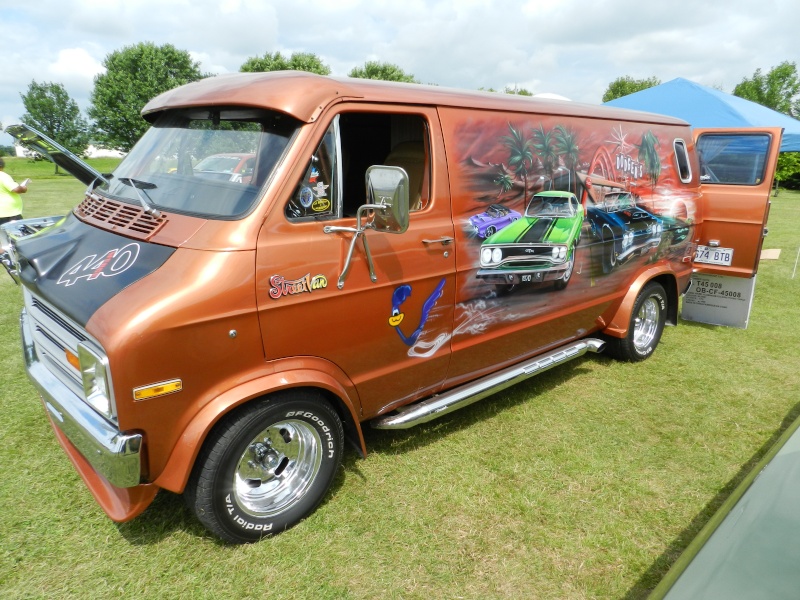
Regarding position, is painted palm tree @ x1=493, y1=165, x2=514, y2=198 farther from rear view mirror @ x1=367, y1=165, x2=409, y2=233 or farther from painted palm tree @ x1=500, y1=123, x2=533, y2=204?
rear view mirror @ x1=367, y1=165, x2=409, y2=233

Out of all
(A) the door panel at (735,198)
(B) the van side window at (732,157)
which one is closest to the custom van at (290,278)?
(A) the door panel at (735,198)

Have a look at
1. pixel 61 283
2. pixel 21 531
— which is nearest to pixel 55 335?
pixel 61 283

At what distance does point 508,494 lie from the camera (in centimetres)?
319

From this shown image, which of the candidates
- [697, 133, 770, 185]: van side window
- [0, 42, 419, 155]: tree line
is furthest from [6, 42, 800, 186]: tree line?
[697, 133, 770, 185]: van side window

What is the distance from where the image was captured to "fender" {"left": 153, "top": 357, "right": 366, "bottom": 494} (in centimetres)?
234

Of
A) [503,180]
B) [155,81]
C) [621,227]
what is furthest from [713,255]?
[155,81]

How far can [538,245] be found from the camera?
3.67 meters

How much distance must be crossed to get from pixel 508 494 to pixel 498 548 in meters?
0.45

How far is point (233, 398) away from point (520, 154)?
2390mm

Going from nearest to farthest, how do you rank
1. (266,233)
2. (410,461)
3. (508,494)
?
(266,233) → (508,494) → (410,461)

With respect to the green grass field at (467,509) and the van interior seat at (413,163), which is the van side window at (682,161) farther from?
the van interior seat at (413,163)

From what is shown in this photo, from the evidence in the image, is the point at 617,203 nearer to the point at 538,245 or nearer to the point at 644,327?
the point at 538,245

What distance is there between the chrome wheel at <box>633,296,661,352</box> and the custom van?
4.56ft

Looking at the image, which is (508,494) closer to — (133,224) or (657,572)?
(657,572)
